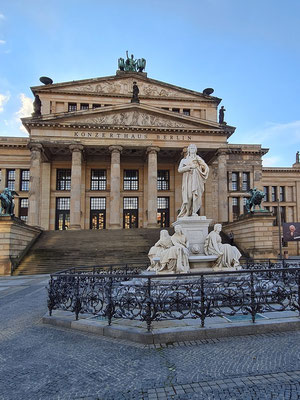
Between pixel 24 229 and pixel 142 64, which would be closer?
pixel 24 229

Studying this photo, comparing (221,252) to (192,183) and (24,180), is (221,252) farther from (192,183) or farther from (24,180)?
(24,180)

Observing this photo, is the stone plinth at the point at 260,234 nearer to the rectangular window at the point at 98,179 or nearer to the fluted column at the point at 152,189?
the fluted column at the point at 152,189

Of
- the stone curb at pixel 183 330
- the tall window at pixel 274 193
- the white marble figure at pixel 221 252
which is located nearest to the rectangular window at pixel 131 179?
the tall window at pixel 274 193


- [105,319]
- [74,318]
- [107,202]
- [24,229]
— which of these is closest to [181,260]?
[105,319]

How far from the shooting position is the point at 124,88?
41.9 m

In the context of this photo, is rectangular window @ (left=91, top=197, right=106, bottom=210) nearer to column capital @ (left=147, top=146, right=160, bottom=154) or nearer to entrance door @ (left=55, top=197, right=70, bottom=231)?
entrance door @ (left=55, top=197, right=70, bottom=231)

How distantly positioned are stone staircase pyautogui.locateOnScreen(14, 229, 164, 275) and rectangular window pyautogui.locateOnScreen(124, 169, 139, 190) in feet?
38.9

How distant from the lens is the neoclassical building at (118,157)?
109ft

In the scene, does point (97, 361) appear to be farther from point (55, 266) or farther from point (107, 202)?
point (107, 202)

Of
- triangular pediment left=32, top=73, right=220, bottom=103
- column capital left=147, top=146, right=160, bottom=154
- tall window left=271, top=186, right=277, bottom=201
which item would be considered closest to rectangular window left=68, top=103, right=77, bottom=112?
triangular pediment left=32, top=73, right=220, bottom=103

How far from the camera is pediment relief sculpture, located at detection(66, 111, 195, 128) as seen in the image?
34.4 m

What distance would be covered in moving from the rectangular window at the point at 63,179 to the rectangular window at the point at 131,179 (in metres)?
8.26

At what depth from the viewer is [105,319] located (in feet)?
20.1

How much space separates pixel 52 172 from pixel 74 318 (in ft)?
118
